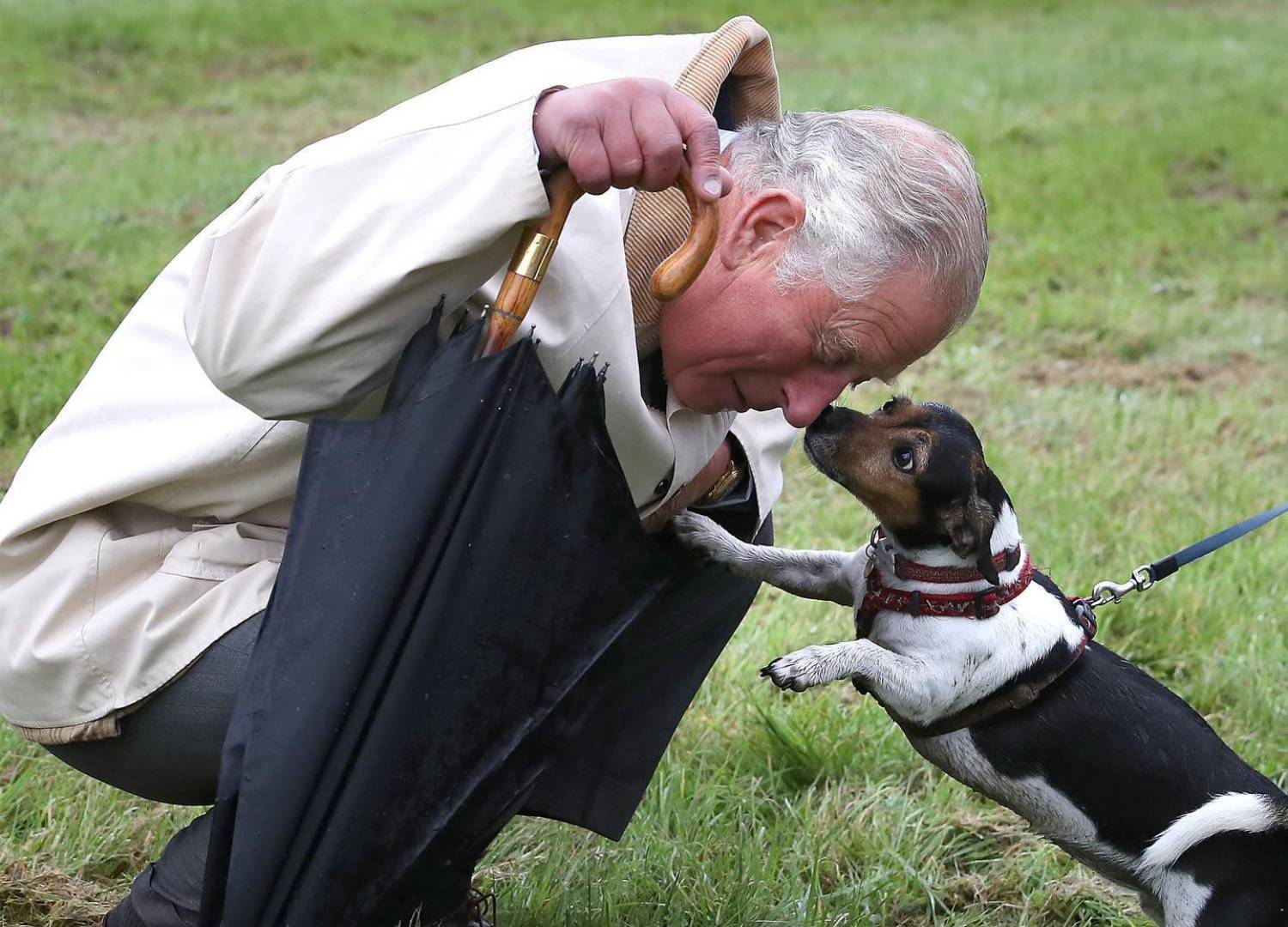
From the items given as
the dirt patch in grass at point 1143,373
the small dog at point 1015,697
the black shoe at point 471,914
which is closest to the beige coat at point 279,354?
the small dog at point 1015,697

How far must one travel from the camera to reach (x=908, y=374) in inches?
235

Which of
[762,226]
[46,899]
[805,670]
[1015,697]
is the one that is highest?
[762,226]

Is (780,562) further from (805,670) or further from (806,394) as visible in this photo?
(806,394)

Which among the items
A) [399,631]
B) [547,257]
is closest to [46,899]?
[399,631]

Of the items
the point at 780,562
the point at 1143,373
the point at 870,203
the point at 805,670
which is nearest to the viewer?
the point at 870,203

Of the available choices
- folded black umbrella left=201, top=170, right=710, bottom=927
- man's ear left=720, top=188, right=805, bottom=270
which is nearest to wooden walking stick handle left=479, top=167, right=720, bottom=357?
folded black umbrella left=201, top=170, right=710, bottom=927

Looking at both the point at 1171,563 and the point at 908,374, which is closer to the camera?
the point at 1171,563

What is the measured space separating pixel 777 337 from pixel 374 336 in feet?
1.95

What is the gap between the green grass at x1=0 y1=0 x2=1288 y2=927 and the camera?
9.21ft

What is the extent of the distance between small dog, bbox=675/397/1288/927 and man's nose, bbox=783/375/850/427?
1.35 feet

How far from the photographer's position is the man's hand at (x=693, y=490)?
97.2 inches

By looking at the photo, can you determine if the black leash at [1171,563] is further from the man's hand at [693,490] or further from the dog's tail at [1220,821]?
the man's hand at [693,490]

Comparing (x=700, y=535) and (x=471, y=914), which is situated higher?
(x=700, y=535)

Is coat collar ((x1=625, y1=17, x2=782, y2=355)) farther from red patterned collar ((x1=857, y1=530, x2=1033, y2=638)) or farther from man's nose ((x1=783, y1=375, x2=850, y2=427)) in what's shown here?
red patterned collar ((x1=857, y1=530, x2=1033, y2=638))
